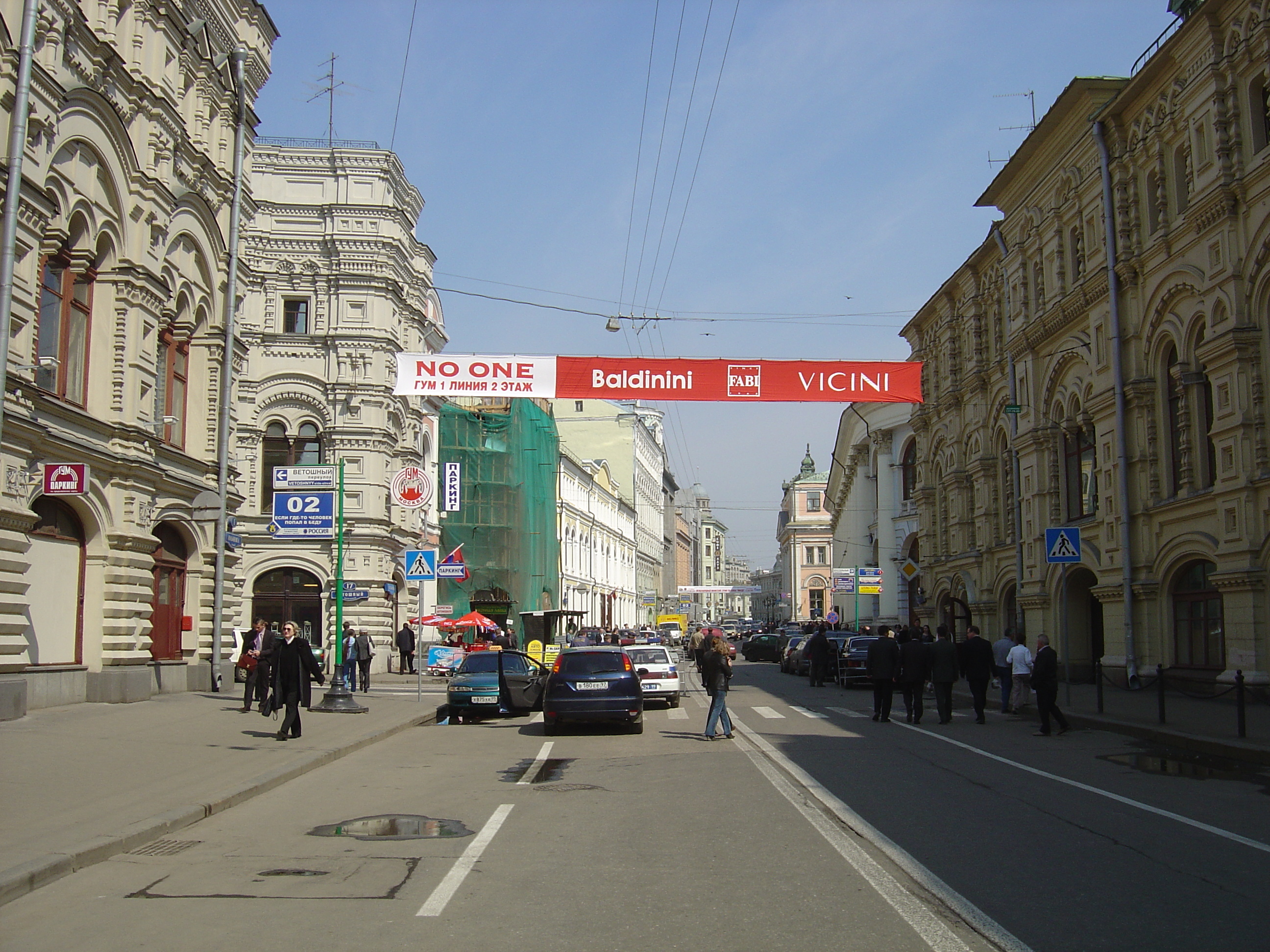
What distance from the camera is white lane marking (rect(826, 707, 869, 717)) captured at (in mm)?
22470

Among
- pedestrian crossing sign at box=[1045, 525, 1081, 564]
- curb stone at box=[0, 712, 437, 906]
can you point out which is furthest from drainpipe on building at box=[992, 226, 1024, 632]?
curb stone at box=[0, 712, 437, 906]

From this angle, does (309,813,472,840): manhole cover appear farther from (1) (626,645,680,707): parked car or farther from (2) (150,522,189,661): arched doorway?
(1) (626,645,680,707): parked car

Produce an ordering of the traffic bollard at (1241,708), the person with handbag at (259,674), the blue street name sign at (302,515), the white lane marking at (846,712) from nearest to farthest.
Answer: the traffic bollard at (1241,708) → the person with handbag at (259,674) → the white lane marking at (846,712) → the blue street name sign at (302,515)

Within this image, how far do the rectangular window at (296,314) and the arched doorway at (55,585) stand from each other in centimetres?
2141

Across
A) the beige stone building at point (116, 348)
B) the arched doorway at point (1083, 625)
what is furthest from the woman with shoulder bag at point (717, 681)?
the arched doorway at point (1083, 625)

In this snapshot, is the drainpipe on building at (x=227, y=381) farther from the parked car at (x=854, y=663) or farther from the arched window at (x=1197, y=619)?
the arched window at (x=1197, y=619)

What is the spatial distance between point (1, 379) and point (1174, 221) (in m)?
21.6

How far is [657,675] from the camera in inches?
1007

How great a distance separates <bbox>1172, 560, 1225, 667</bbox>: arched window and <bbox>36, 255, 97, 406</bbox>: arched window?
21145mm

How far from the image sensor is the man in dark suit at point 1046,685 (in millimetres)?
17844

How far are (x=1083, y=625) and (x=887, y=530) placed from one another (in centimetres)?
3031

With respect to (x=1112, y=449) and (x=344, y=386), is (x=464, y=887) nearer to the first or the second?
(x=1112, y=449)

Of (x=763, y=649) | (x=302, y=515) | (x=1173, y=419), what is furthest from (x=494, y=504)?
(x=1173, y=419)

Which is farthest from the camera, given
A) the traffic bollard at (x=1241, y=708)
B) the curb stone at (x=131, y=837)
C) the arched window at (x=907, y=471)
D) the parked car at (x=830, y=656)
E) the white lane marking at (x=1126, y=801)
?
the arched window at (x=907, y=471)
